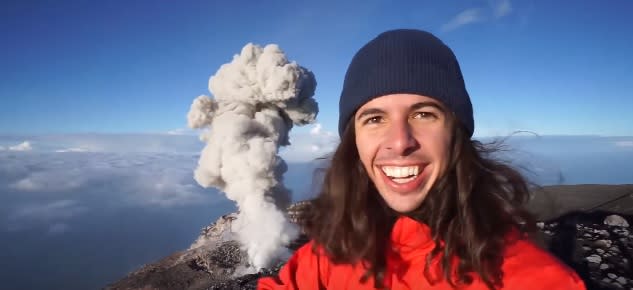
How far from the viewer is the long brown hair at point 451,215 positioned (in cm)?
194

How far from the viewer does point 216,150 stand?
21781mm

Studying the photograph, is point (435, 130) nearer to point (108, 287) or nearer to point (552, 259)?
point (552, 259)

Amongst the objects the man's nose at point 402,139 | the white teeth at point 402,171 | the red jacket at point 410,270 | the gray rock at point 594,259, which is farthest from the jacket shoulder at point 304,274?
the gray rock at point 594,259

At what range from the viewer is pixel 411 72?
6.45 ft

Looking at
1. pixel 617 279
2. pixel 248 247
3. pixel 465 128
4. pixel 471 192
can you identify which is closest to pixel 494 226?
pixel 471 192

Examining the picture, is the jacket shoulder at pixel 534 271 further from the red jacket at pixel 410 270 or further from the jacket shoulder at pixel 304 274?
the jacket shoulder at pixel 304 274

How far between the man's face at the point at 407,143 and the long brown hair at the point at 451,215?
4.5 inches

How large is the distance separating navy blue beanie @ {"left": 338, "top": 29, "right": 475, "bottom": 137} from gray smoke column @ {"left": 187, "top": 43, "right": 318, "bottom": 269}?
1774 cm

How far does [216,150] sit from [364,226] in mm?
20502

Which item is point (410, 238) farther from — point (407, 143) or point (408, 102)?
point (408, 102)

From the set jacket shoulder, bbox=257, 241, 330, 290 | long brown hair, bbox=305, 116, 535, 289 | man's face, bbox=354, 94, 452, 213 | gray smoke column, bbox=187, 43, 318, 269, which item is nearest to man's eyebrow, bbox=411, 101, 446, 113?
man's face, bbox=354, 94, 452, 213

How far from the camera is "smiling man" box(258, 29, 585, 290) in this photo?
1906mm

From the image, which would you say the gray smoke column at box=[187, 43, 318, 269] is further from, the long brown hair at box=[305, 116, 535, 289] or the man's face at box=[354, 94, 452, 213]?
the man's face at box=[354, 94, 452, 213]

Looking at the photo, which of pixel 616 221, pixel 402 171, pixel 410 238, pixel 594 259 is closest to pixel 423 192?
pixel 402 171
